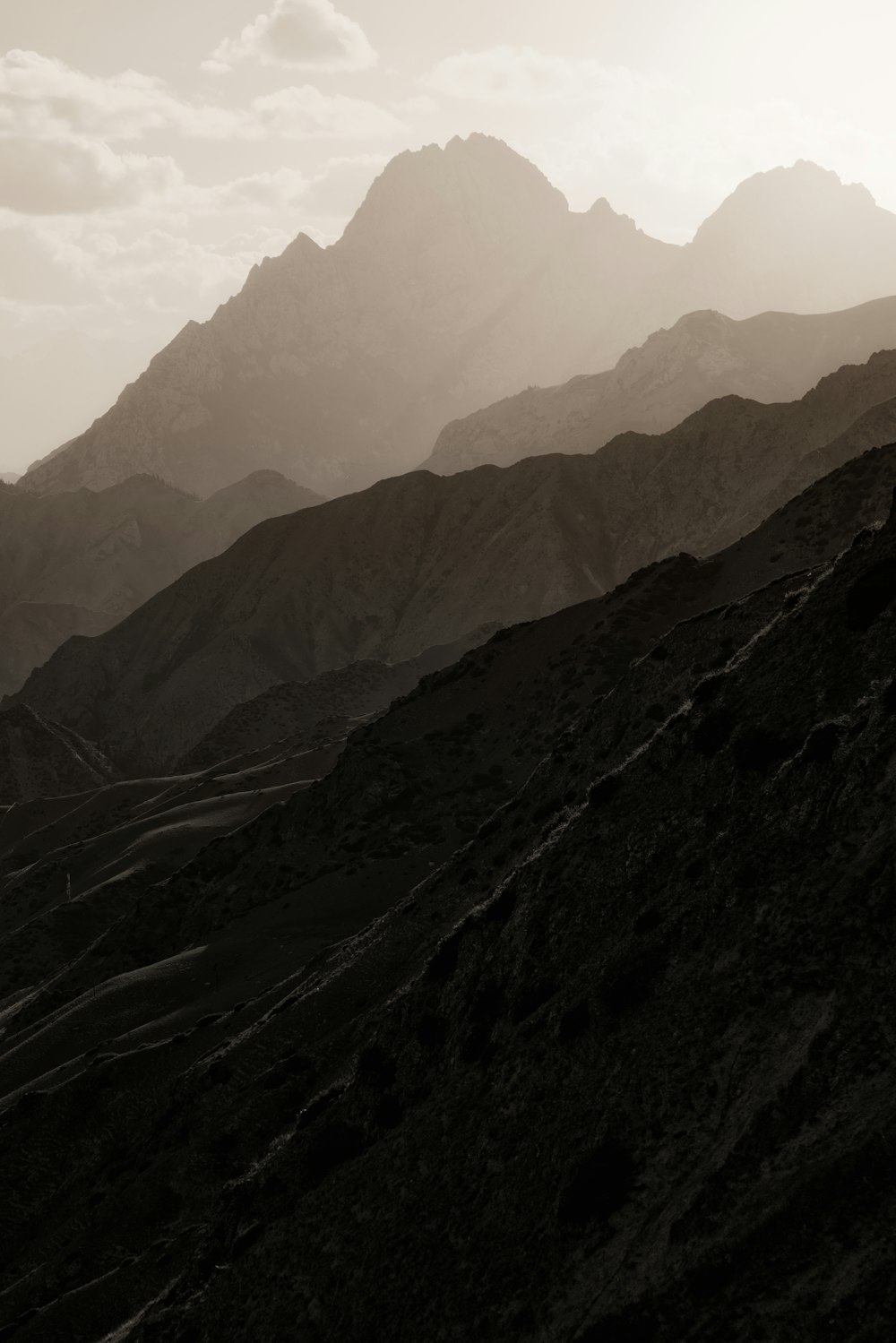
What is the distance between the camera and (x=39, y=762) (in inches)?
6580

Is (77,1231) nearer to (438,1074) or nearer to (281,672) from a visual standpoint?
(438,1074)

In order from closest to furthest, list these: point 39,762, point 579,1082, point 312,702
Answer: point 579,1082
point 312,702
point 39,762

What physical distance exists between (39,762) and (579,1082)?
507 ft

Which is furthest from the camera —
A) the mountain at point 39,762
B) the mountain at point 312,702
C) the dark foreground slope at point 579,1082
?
the mountain at point 39,762

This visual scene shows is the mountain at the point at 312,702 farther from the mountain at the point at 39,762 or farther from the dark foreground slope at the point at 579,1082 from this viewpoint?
the dark foreground slope at the point at 579,1082

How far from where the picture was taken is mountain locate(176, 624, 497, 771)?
14700 centimetres

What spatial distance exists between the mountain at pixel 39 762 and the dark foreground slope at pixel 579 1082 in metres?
111

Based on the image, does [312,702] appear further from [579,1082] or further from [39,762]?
[579,1082]

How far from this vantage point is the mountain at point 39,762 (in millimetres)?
163750

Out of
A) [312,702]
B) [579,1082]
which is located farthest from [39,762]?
[579,1082]

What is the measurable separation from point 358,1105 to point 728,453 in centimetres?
17131

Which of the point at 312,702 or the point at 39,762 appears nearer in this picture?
the point at 312,702

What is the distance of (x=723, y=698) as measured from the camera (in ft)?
106

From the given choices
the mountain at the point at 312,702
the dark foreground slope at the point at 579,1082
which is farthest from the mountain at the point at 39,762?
the dark foreground slope at the point at 579,1082
